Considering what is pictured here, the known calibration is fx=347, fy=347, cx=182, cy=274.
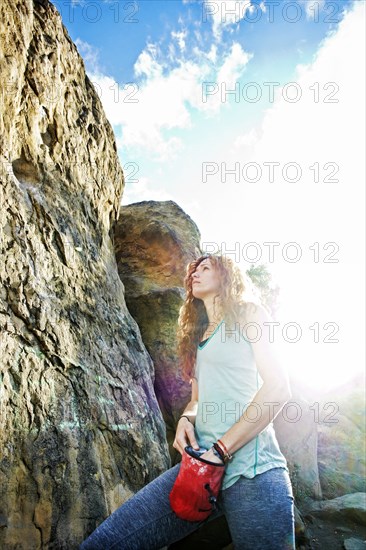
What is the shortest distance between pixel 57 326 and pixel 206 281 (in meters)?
2.27

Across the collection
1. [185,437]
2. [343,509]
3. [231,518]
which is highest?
[185,437]

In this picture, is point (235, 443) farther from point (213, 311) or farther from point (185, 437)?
point (213, 311)

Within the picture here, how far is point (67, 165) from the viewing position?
5465 millimetres

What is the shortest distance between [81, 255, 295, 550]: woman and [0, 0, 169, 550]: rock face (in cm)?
148

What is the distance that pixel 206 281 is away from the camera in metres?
2.59

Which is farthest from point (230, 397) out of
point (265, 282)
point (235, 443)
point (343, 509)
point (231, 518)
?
point (265, 282)

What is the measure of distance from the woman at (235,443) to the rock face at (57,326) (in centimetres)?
148

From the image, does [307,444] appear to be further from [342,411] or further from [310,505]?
[342,411]

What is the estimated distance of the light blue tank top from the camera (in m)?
1.85

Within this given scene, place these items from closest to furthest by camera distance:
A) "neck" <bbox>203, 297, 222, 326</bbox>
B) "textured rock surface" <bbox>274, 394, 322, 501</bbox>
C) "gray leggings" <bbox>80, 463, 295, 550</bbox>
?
"gray leggings" <bbox>80, 463, 295, 550</bbox>, "neck" <bbox>203, 297, 222, 326</bbox>, "textured rock surface" <bbox>274, 394, 322, 501</bbox>

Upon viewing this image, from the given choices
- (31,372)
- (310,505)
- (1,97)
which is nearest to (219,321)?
(31,372)

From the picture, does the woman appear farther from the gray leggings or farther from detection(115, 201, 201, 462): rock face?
detection(115, 201, 201, 462): rock face

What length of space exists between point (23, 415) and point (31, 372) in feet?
1.33

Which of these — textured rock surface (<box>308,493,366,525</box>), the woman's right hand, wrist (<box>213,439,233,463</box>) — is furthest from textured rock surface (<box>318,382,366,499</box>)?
wrist (<box>213,439,233,463</box>)
